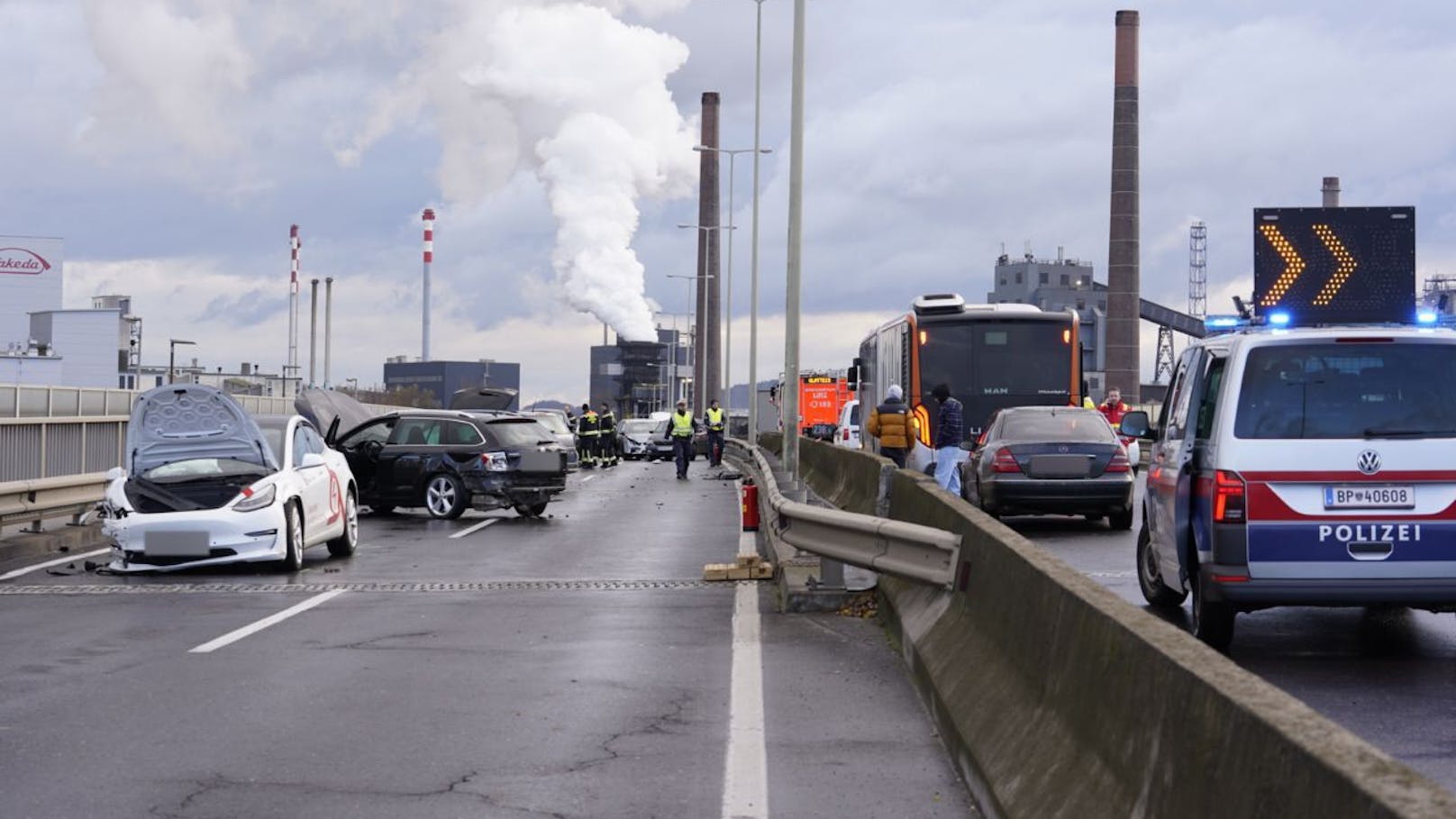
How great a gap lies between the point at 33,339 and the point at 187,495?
299 feet

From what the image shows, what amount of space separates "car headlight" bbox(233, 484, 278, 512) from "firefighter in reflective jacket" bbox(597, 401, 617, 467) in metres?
32.3

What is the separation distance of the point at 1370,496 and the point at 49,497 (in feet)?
52.5

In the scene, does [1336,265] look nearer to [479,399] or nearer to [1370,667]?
[1370,667]

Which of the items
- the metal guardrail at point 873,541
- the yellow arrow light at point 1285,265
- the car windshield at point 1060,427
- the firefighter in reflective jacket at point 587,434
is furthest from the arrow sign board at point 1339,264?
the firefighter in reflective jacket at point 587,434

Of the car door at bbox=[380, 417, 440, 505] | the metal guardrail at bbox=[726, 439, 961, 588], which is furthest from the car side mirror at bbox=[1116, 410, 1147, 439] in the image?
the car door at bbox=[380, 417, 440, 505]

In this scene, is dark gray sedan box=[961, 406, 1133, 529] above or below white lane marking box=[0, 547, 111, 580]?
above

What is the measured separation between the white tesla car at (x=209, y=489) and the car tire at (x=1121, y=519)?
897 cm

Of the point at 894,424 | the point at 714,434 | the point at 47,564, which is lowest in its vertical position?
the point at 47,564

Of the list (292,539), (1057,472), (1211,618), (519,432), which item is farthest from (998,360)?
(1211,618)

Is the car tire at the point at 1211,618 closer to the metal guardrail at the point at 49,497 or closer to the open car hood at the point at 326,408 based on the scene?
the metal guardrail at the point at 49,497

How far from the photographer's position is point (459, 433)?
1009 inches

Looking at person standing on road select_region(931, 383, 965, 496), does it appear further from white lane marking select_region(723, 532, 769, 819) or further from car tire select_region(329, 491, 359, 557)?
white lane marking select_region(723, 532, 769, 819)

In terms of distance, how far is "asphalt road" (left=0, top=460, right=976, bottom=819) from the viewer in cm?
686

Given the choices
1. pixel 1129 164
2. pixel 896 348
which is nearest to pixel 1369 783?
pixel 896 348
